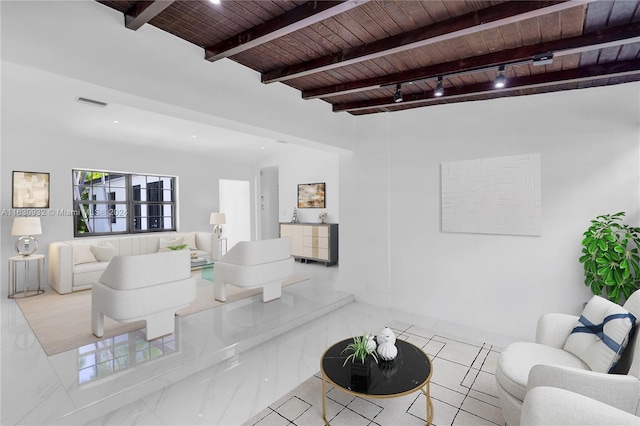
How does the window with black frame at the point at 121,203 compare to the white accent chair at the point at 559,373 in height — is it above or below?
above

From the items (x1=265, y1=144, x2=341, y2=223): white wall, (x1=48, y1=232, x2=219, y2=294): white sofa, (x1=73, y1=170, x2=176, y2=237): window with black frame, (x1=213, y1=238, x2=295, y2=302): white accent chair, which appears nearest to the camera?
(x1=213, y1=238, x2=295, y2=302): white accent chair

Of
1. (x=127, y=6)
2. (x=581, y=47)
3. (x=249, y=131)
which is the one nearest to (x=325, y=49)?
(x=249, y=131)

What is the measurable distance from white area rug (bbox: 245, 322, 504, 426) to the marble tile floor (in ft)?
0.48

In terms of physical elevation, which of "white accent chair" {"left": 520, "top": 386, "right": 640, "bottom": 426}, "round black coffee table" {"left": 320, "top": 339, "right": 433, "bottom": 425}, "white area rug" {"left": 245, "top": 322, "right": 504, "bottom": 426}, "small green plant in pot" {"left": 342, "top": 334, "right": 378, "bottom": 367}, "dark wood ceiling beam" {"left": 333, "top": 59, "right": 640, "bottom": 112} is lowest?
"white area rug" {"left": 245, "top": 322, "right": 504, "bottom": 426}

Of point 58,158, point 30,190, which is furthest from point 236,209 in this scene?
point 30,190

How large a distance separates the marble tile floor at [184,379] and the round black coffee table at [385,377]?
0.55m

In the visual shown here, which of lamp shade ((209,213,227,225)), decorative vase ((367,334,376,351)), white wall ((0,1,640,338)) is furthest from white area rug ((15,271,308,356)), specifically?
decorative vase ((367,334,376,351))

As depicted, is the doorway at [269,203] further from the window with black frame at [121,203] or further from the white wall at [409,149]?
the white wall at [409,149]

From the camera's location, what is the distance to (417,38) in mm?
2328

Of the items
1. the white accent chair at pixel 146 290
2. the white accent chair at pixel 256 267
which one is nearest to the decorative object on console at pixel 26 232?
the white accent chair at pixel 146 290

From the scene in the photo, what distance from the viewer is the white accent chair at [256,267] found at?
4059mm

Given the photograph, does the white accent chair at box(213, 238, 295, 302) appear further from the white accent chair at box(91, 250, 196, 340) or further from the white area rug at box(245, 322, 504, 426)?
the white area rug at box(245, 322, 504, 426)

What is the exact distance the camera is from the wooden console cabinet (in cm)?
703

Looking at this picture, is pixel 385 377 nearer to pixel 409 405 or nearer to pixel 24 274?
pixel 409 405
